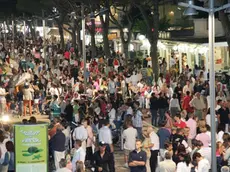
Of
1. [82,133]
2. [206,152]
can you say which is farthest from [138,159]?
[82,133]

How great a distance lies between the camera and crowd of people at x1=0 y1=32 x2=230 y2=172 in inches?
708

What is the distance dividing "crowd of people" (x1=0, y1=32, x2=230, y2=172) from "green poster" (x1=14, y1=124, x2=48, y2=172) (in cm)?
56

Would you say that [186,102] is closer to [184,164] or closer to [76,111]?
[76,111]

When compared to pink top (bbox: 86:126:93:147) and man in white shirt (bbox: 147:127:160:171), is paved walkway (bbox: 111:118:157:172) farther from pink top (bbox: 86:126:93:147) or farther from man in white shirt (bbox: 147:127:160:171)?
man in white shirt (bbox: 147:127:160:171)

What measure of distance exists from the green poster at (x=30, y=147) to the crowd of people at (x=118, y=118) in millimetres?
556

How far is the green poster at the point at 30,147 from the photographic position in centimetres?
1798

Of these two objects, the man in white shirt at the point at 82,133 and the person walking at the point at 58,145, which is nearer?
the person walking at the point at 58,145

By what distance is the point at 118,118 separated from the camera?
1003 inches

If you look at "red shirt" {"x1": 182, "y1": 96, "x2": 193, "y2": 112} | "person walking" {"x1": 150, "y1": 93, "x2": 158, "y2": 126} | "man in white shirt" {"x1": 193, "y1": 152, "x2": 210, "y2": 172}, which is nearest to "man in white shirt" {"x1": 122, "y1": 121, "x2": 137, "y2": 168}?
"man in white shirt" {"x1": 193, "y1": 152, "x2": 210, "y2": 172}

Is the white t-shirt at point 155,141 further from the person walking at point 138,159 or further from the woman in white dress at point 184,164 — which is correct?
the woman in white dress at point 184,164

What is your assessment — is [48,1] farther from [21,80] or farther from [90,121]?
[90,121]

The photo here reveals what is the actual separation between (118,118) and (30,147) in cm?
772

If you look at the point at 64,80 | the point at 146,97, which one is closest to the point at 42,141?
the point at 146,97

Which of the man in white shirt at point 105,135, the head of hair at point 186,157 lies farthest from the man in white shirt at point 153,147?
the head of hair at point 186,157
